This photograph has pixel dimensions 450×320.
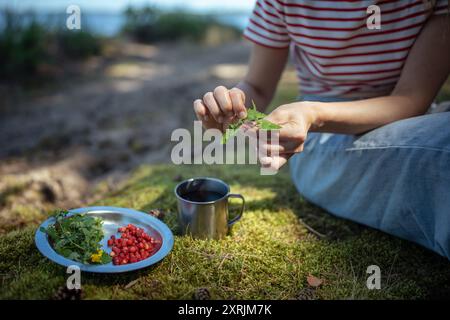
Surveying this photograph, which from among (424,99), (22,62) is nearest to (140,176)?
(424,99)

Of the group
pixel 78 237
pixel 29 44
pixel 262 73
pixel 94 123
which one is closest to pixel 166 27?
pixel 29 44

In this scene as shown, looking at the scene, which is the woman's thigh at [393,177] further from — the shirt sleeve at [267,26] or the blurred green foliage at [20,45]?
the blurred green foliage at [20,45]

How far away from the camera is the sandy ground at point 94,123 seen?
10.8 feet

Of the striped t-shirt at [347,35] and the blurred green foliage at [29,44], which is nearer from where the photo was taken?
the striped t-shirt at [347,35]

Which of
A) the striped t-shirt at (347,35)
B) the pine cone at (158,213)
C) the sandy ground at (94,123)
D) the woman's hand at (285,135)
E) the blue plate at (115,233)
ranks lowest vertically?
the sandy ground at (94,123)

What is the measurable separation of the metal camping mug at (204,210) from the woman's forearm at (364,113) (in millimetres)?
554

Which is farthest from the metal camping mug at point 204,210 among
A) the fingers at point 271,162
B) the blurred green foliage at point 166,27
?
the blurred green foliage at point 166,27

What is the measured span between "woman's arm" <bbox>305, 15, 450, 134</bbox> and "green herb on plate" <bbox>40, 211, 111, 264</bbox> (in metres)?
1.08

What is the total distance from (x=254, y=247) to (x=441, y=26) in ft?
4.55

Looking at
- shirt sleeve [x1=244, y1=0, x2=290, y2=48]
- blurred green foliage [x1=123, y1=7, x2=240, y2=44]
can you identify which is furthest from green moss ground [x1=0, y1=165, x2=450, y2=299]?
blurred green foliage [x1=123, y1=7, x2=240, y2=44]

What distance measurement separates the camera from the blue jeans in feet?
5.86

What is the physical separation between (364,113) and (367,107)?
0.04 metres

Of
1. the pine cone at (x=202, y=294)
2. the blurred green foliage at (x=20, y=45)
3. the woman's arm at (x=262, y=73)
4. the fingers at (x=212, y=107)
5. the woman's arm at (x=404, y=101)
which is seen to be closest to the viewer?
the pine cone at (x=202, y=294)

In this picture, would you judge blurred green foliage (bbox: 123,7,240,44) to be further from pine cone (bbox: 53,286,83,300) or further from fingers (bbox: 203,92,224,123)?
pine cone (bbox: 53,286,83,300)
